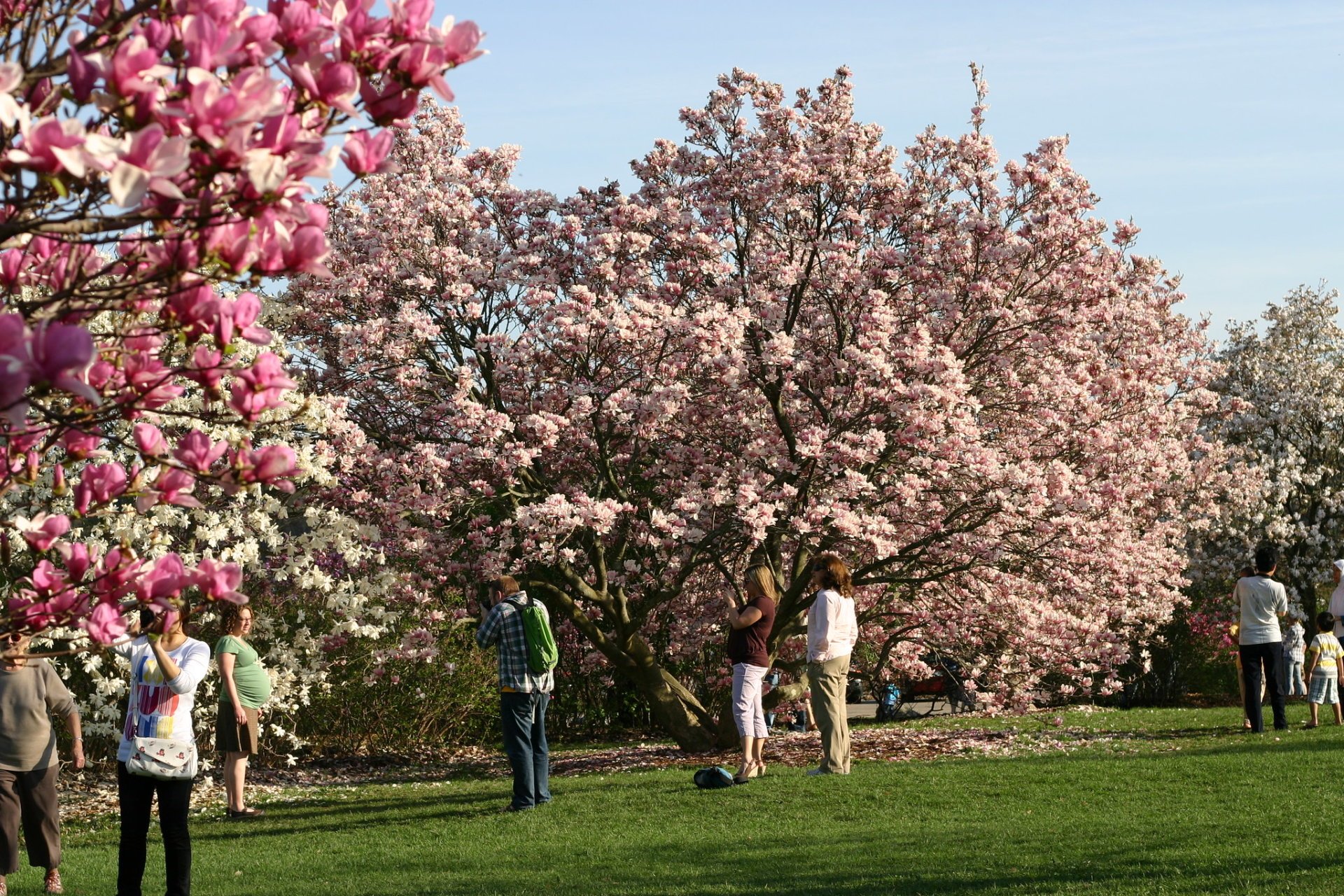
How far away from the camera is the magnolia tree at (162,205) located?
228cm

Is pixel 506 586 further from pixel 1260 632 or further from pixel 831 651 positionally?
pixel 1260 632

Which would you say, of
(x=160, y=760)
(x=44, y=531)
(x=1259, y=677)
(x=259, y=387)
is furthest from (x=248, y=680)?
(x=1259, y=677)

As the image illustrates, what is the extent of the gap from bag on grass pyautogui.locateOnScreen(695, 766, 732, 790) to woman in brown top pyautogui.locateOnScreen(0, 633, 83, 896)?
16.7 feet

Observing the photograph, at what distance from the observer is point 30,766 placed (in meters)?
8.53

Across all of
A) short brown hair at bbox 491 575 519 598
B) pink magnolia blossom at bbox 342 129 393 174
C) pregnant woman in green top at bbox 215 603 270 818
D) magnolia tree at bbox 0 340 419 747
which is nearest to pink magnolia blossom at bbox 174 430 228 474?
pink magnolia blossom at bbox 342 129 393 174

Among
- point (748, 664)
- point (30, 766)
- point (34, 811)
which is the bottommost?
point (34, 811)

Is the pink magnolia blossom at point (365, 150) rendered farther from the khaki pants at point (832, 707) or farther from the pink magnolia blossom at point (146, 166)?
the khaki pants at point (832, 707)

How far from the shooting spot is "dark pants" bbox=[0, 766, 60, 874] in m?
8.46

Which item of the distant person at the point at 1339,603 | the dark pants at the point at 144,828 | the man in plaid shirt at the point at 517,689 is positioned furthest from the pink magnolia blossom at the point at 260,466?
the distant person at the point at 1339,603

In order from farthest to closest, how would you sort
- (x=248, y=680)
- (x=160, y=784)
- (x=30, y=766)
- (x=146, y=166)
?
(x=248, y=680), (x=30, y=766), (x=160, y=784), (x=146, y=166)

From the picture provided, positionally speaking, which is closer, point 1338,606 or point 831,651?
point 831,651

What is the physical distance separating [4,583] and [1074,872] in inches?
391

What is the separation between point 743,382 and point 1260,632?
245 inches

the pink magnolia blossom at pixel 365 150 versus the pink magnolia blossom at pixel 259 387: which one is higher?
the pink magnolia blossom at pixel 365 150
